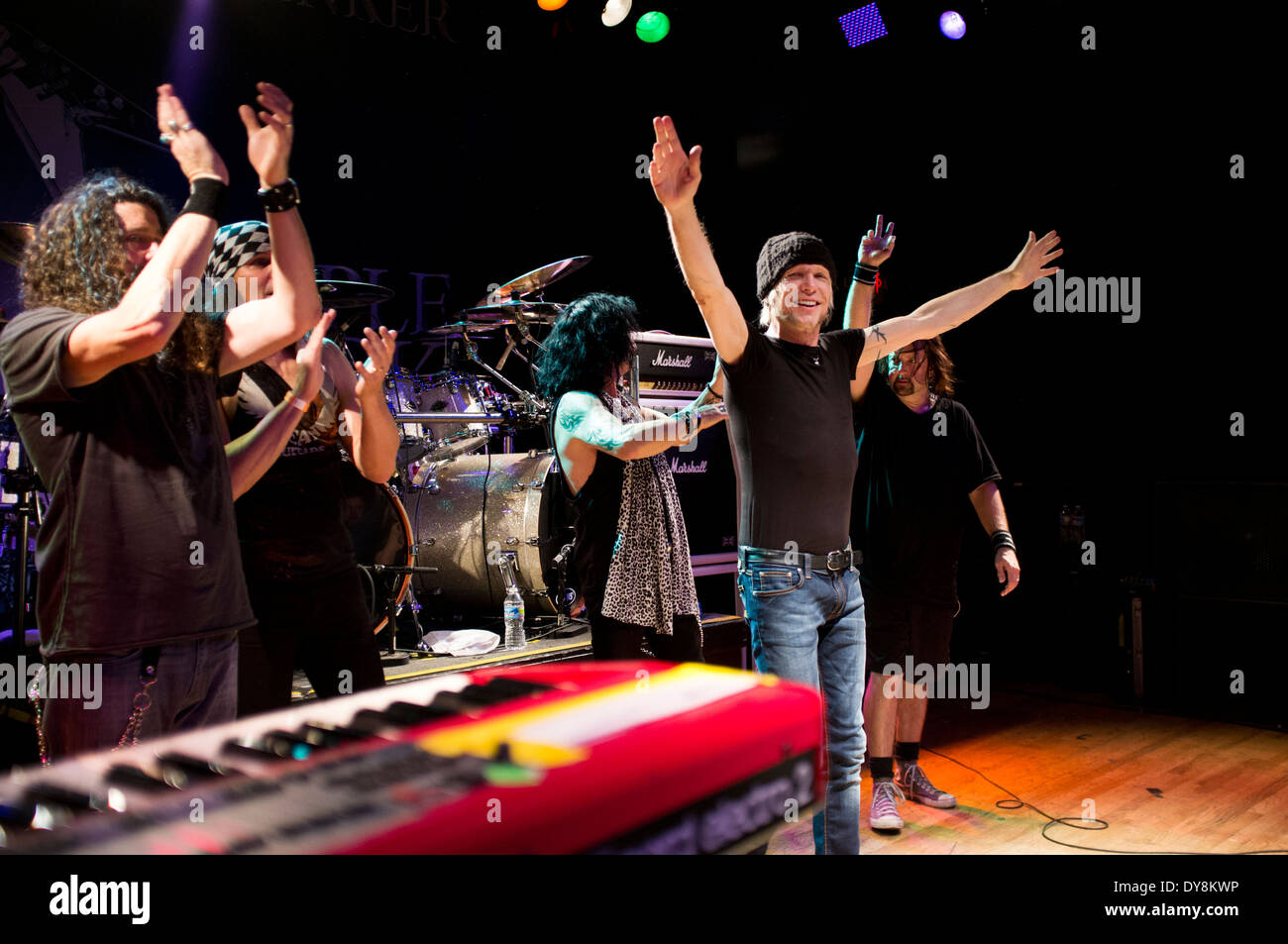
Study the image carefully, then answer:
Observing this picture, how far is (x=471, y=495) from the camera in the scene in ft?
16.9

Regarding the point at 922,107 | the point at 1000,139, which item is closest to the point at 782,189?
the point at 922,107

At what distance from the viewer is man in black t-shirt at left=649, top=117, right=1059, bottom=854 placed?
2.32m

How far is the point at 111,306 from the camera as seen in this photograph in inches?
64.4

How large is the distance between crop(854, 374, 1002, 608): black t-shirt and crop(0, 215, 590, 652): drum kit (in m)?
1.67

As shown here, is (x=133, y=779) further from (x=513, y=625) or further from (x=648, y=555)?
(x=513, y=625)

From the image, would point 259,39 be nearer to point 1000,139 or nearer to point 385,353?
point 385,353

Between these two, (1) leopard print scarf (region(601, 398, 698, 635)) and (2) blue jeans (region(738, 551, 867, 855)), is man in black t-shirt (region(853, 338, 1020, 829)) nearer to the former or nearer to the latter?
(1) leopard print scarf (region(601, 398, 698, 635))

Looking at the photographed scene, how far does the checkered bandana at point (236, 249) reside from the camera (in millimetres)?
2230

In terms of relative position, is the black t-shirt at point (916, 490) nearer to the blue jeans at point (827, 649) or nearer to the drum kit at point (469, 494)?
the blue jeans at point (827, 649)

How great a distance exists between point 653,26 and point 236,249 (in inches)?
167

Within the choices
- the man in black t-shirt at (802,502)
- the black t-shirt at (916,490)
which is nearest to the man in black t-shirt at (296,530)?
the man in black t-shirt at (802,502)

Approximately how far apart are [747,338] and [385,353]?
2.92 feet
